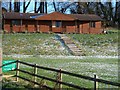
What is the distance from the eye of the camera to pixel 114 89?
9.88m

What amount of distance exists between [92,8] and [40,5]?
11590 millimetres

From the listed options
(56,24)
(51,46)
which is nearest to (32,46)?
(51,46)

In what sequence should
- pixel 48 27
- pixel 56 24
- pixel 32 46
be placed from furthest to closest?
pixel 56 24
pixel 48 27
pixel 32 46

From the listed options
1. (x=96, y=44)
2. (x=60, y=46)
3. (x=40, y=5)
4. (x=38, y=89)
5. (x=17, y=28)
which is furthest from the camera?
(x=40, y=5)

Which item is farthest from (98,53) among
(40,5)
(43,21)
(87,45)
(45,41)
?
(40,5)

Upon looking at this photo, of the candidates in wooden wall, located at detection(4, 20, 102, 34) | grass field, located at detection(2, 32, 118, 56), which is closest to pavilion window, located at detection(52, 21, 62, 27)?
wooden wall, located at detection(4, 20, 102, 34)

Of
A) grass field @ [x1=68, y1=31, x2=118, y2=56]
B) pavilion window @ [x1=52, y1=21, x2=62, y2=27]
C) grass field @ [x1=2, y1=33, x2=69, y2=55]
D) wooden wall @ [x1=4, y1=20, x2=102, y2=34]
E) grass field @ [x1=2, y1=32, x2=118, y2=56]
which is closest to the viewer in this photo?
grass field @ [x1=2, y1=33, x2=69, y2=55]

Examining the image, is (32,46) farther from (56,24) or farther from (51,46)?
(56,24)

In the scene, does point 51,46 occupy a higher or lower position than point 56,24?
lower

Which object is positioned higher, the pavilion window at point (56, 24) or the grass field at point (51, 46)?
the pavilion window at point (56, 24)

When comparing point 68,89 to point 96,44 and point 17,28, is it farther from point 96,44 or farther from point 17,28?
point 17,28

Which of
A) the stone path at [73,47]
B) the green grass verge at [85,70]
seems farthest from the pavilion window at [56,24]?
the green grass verge at [85,70]

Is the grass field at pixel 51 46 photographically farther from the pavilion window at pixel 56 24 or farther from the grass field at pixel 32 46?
the pavilion window at pixel 56 24

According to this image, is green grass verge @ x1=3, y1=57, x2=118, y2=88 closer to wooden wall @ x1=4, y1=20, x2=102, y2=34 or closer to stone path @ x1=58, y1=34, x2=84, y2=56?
stone path @ x1=58, y1=34, x2=84, y2=56
